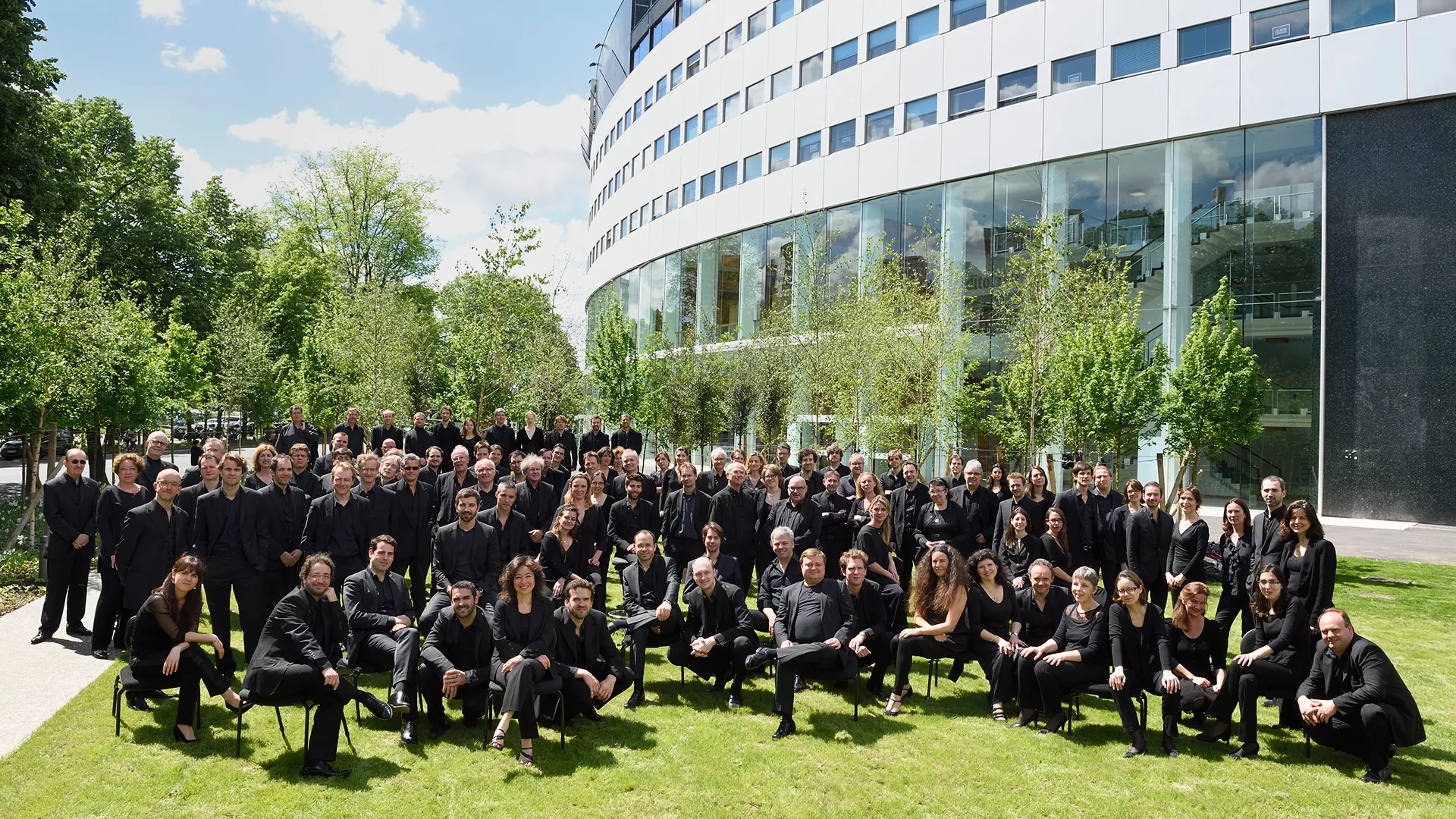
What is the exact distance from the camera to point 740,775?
6207 mm

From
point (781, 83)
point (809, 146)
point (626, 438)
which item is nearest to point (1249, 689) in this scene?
point (626, 438)

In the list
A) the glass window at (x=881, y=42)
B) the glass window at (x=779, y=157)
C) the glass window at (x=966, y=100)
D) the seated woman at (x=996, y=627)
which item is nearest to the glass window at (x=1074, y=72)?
the glass window at (x=966, y=100)

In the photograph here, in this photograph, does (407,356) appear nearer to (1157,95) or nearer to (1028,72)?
(1028,72)

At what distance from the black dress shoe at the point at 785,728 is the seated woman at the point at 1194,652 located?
2954 mm

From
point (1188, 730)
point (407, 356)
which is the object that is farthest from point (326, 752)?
point (407, 356)

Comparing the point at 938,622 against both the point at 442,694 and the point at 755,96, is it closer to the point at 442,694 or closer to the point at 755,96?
the point at 442,694

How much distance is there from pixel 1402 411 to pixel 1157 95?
33.2 feet

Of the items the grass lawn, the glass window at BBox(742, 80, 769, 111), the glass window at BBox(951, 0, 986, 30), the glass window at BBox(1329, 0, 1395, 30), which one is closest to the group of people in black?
the grass lawn

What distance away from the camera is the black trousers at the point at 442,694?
6.75 metres

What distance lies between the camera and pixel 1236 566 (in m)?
8.41

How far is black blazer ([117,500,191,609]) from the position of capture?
25.1 feet

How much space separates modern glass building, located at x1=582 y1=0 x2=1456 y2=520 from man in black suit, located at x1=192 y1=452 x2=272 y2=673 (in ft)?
54.9

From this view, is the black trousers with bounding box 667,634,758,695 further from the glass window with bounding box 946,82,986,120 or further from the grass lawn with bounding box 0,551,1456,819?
the glass window with bounding box 946,82,986,120

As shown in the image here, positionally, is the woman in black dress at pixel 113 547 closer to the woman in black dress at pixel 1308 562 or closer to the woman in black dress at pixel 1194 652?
the woman in black dress at pixel 1194 652
